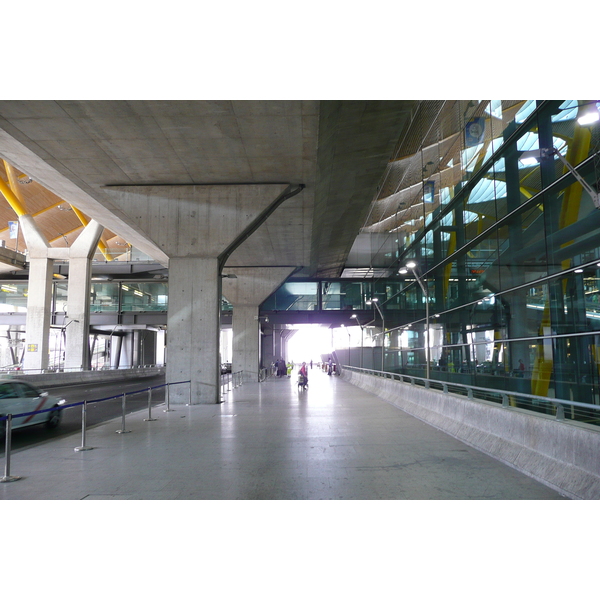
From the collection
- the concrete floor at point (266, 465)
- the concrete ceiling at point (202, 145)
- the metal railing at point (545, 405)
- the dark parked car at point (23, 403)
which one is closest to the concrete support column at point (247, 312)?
the concrete ceiling at point (202, 145)

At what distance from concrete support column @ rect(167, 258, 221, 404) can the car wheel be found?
6470mm

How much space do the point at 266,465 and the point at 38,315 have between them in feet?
124

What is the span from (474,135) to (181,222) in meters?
11.4

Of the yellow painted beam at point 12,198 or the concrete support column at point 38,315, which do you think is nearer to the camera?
the concrete support column at point 38,315

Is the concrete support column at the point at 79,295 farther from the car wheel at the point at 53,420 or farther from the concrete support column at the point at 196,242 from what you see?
the car wheel at the point at 53,420

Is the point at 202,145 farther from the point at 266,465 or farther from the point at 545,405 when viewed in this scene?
the point at 545,405

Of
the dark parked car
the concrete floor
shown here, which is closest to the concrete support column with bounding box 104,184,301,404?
the concrete floor

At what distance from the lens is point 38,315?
4066 cm

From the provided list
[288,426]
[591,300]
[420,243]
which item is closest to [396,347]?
[420,243]

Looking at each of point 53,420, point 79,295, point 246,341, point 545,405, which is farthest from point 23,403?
point 79,295

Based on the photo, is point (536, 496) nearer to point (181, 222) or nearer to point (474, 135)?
point (474, 135)

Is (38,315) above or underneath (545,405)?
above

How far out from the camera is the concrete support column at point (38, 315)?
132 feet

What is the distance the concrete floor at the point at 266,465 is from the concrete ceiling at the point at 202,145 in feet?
28.1
